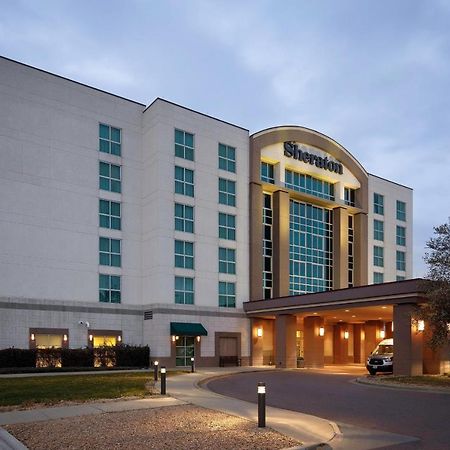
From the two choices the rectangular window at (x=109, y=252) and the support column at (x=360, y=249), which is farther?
the support column at (x=360, y=249)

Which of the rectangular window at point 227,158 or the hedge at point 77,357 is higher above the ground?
the rectangular window at point 227,158

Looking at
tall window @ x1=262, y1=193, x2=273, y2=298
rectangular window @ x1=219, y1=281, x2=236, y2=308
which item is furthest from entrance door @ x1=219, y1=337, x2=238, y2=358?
tall window @ x1=262, y1=193, x2=273, y2=298

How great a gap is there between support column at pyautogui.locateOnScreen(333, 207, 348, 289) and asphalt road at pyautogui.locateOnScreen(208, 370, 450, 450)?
27.6 m

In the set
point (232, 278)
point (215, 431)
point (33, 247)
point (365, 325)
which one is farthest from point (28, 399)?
point (365, 325)

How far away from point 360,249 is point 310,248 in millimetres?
6586

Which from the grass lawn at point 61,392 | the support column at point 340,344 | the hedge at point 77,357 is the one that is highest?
the grass lawn at point 61,392

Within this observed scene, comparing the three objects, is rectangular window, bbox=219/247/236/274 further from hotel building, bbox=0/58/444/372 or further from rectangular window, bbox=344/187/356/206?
rectangular window, bbox=344/187/356/206

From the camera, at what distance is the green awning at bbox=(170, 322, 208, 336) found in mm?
39406

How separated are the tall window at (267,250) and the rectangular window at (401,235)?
19.1m

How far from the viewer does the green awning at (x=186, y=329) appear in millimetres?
39406

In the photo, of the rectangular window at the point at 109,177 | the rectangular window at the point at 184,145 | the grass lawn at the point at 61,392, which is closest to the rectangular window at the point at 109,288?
the rectangular window at the point at 109,177

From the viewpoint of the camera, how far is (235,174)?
44812 mm

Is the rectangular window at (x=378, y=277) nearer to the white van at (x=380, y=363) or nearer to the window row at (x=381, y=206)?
the window row at (x=381, y=206)

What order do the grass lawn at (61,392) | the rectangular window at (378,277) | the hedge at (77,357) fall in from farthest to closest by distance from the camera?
the rectangular window at (378,277), the hedge at (77,357), the grass lawn at (61,392)
